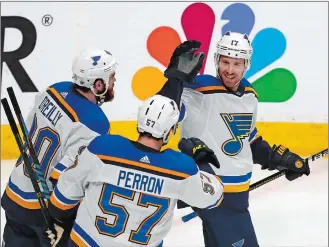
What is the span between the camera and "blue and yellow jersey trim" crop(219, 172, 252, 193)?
269 centimetres

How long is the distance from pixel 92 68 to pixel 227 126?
59 centimetres

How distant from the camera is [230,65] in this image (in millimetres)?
2666

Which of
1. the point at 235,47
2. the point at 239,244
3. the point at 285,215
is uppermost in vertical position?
the point at 235,47

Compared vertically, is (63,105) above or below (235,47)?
below

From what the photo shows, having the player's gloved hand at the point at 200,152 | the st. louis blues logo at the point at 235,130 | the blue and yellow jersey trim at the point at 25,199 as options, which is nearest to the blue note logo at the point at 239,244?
the st. louis blues logo at the point at 235,130

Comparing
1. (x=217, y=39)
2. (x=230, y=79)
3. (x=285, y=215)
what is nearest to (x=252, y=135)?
(x=230, y=79)

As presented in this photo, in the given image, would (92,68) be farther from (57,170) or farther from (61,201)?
(61,201)

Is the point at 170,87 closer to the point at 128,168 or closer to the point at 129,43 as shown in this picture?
the point at 128,168

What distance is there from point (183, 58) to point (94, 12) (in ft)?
6.67

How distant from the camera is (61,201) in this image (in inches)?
83.2

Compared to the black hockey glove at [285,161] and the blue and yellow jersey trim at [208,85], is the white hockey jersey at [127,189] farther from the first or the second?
the black hockey glove at [285,161]

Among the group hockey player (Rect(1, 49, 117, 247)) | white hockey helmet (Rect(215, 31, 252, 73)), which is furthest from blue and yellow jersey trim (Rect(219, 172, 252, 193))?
hockey player (Rect(1, 49, 117, 247))

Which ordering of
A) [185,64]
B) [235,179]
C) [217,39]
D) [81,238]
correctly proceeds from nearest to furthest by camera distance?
[81,238] → [185,64] → [235,179] → [217,39]

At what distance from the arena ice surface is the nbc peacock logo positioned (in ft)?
2.05
